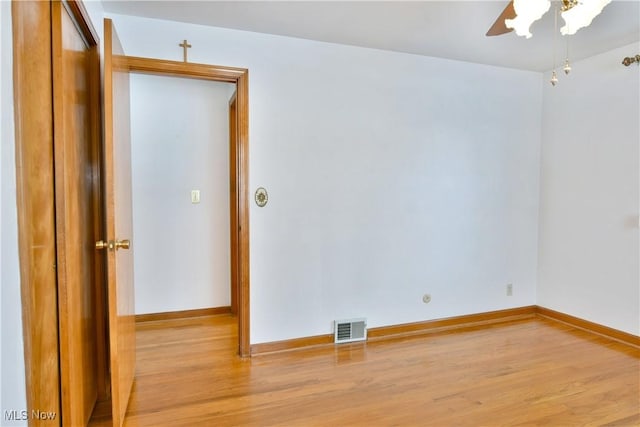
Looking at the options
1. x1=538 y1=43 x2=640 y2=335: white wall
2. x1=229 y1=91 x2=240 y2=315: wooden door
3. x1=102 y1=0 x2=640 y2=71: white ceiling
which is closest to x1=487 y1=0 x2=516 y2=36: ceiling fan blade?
x1=102 y1=0 x2=640 y2=71: white ceiling

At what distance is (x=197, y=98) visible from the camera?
3725 millimetres

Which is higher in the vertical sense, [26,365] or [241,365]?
[26,365]

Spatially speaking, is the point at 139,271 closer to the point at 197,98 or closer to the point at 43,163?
the point at 197,98

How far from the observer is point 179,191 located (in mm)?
3738

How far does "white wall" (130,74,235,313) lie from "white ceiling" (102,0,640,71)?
113 centimetres

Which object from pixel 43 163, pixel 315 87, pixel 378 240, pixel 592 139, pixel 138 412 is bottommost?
pixel 138 412

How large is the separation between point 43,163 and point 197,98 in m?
2.47

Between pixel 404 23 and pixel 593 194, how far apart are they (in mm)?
2255

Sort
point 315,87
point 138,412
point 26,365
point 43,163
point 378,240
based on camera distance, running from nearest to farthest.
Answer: point 26,365, point 43,163, point 138,412, point 315,87, point 378,240

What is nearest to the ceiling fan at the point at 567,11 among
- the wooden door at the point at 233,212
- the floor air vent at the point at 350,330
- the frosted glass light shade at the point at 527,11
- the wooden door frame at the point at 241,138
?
the frosted glass light shade at the point at 527,11

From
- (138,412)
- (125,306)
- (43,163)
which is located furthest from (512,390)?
(43,163)

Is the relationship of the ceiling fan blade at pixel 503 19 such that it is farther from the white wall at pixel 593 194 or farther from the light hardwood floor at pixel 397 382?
the light hardwood floor at pixel 397 382

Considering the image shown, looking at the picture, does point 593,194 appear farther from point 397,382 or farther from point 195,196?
point 195,196

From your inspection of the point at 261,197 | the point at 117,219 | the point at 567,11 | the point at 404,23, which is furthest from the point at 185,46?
the point at 567,11
